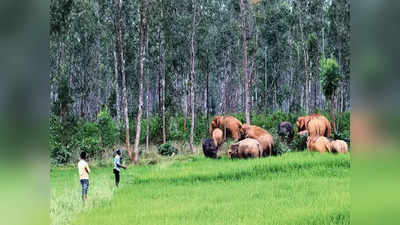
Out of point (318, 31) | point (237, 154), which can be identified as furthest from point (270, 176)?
point (318, 31)

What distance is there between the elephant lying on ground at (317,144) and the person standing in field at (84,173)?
2.64 meters

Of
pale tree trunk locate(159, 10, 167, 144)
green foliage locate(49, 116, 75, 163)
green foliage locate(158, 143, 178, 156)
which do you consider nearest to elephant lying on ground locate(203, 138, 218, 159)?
green foliage locate(158, 143, 178, 156)

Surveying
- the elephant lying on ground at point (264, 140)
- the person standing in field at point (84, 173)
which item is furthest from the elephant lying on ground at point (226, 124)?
the person standing in field at point (84, 173)

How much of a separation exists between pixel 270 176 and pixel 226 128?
79 cm

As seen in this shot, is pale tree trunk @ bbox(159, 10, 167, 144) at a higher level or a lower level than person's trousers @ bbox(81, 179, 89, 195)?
higher

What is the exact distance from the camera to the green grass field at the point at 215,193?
15.1 ft

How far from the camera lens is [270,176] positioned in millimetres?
5094

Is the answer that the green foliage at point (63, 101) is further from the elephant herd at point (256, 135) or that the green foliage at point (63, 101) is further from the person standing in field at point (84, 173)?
the elephant herd at point (256, 135)

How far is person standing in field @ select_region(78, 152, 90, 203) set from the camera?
4789 mm

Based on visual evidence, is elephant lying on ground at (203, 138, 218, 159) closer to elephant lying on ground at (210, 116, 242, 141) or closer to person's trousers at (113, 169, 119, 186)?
elephant lying on ground at (210, 116, 242, 141)

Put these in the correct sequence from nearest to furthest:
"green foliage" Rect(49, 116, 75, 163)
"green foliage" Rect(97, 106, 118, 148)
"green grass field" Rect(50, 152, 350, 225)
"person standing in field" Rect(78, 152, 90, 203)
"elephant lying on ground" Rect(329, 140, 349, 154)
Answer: "green grass field" Rect(50, 152, 350, 225) → "person standing in field" Rect(78, 152, 90, 203) → "elephant lying on ground" Rect(329, 140, 349, 154) → "green foliage" Rect(49, 116, 75, 163) → "green foliage" Rect(97, 106, 118, 148)

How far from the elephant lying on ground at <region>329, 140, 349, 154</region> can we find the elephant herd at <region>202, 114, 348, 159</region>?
1 cm
